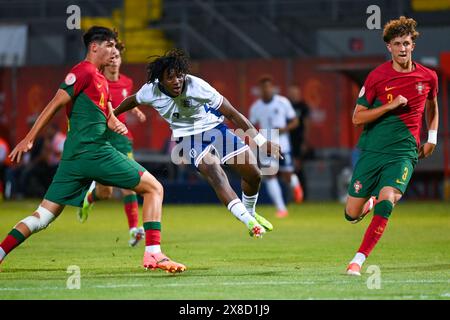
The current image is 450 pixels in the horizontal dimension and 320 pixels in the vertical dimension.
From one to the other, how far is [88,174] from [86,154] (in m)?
0.21

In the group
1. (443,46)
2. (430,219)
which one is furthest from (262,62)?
(430,219)

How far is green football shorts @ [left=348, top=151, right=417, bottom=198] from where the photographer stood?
396 inches

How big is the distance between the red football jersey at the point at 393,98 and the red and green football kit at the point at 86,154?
8.36 feet

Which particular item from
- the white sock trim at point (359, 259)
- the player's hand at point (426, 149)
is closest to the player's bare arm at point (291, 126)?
the player's hand at point (426, 149)

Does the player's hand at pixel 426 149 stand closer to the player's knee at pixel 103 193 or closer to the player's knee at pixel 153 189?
the player's knee at pixel 153 189

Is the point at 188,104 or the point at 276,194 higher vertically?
the point at 188,104

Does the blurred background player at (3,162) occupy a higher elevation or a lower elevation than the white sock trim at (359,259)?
lower

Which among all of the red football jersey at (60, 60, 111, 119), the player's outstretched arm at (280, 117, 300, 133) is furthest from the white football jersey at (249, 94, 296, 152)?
the red football jersey at (60, 60, 111, 119)

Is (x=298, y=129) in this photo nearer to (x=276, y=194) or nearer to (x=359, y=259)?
(x=276, y=194)

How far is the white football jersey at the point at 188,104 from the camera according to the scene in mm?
11102

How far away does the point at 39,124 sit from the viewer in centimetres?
966

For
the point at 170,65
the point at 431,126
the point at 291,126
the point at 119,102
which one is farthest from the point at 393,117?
the point at 291,126
